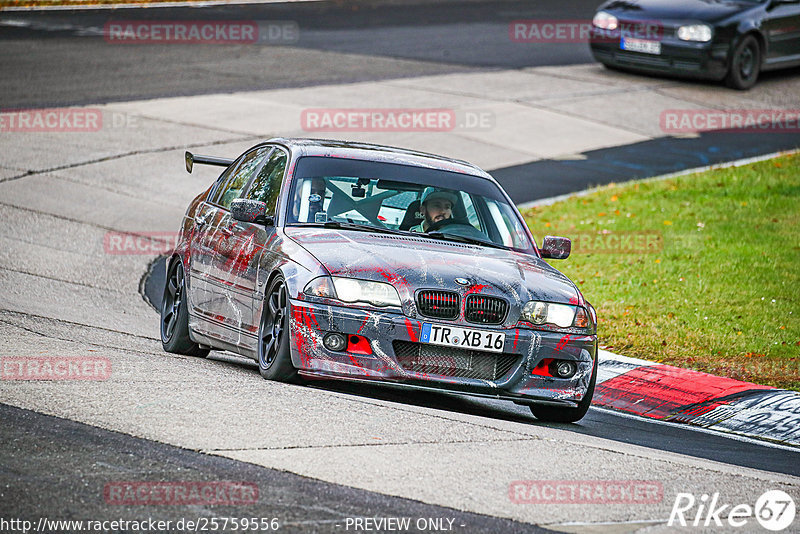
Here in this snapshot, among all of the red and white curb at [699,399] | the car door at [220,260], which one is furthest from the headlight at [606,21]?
the car door at [220,260]

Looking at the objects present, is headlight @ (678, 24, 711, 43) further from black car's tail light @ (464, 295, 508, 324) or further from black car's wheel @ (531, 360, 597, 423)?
black car's tail light @ (464, 295, 508, 324)

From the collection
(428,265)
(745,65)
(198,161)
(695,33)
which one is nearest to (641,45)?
(695,33)

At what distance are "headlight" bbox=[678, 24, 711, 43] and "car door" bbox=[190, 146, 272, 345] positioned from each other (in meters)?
14.0

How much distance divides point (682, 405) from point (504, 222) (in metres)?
1.90

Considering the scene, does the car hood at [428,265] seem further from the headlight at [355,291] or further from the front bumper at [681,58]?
the front bumper at [681,58]

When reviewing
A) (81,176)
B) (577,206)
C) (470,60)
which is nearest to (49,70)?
(81,176)

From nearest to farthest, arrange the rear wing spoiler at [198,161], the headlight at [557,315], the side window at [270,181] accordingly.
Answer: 1. the headlight at [557,315]
2. the side window at [270,181]
3. the rear wing spoiler at [198,161]

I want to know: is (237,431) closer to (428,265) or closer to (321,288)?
(321,288)

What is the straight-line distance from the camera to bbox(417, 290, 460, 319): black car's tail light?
759cm

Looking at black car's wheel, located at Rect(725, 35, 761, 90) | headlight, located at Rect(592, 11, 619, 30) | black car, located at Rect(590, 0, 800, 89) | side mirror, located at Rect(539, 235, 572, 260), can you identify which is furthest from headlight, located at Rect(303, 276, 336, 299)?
black car's wheel, located at Rect(725, 35, 761, 90)

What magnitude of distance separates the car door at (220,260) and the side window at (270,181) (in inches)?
6.7

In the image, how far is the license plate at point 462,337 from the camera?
7.57 meters

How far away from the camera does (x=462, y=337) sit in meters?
7.59

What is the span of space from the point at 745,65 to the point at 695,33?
5.36 ft
